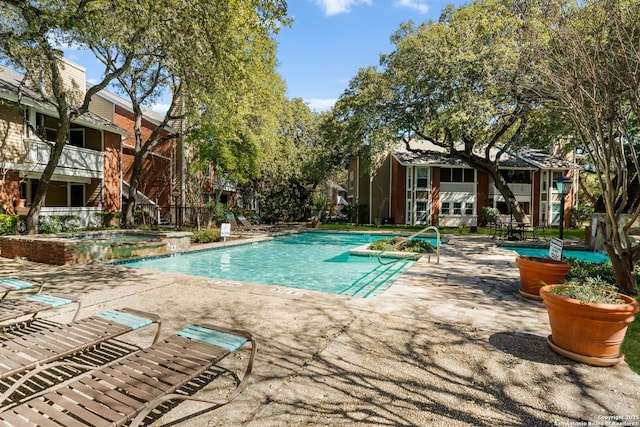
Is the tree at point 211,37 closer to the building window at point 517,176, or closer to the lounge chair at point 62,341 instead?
the lounge chair at point 62,341

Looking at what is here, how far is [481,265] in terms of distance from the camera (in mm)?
10234

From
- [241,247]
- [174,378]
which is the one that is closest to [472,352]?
[174,378]

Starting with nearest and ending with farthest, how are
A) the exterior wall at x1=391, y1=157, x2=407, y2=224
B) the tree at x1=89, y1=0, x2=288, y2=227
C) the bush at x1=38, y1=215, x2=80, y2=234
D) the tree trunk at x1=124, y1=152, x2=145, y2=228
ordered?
the tree at x1=89, y1=0, x2=288, y2=227, the bush at x1=38, y1=215, x2=80, y2=234, the tree trunk at x1=124, y1=152, x2=145, y2=228, the exterior wall at x1=391, y1=157, x2=407, y2=224

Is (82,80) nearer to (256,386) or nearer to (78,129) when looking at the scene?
(78,129)

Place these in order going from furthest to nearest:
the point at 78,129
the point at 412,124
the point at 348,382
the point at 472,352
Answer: the point at 78,129 < the point at 412,124 < the point at 472,352 < the point at 348,382

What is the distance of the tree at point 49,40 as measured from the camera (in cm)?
833

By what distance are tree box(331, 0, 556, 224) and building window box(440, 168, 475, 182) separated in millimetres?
10226

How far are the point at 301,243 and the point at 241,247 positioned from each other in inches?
153

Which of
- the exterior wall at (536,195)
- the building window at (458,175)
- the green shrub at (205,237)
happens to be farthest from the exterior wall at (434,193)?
the green shrub at (205,237)

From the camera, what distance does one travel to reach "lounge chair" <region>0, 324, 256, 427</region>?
2037 mm

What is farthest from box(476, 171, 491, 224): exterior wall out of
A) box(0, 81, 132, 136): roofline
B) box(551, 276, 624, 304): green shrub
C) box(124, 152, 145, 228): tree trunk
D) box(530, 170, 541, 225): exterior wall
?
box(0, 81, 132, 136): roofline

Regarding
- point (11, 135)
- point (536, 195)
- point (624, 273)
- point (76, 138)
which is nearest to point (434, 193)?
point (536, 195)

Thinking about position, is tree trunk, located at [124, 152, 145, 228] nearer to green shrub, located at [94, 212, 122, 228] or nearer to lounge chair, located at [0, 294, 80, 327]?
green shrub, located at [94, 212, 122, 228]

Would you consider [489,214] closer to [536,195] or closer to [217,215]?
[536,195]
